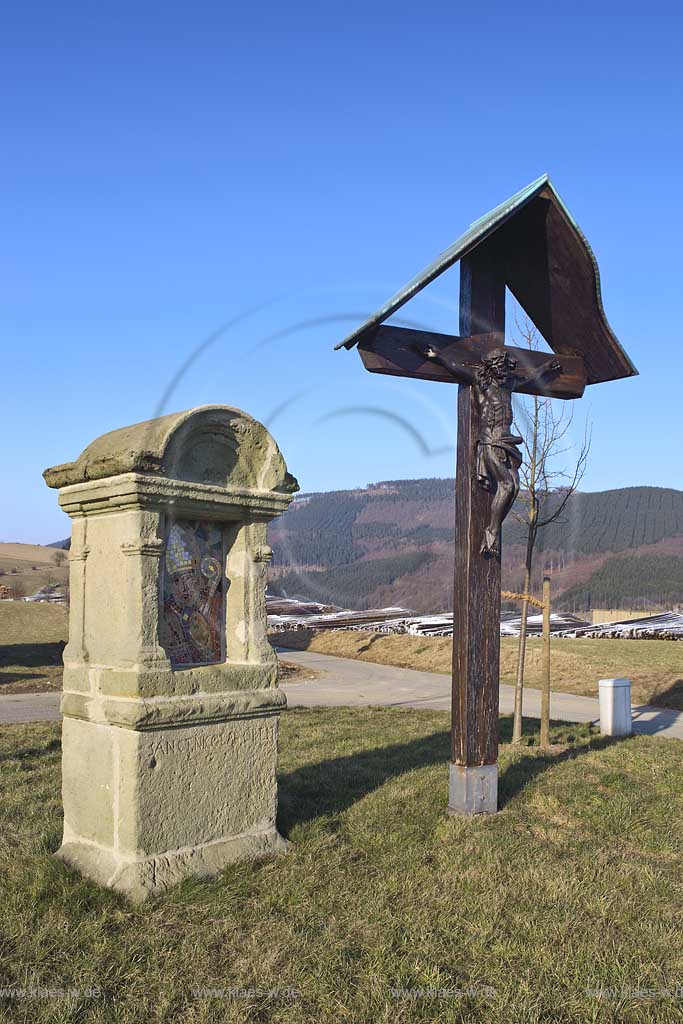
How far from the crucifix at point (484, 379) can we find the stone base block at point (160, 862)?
1.68 metres

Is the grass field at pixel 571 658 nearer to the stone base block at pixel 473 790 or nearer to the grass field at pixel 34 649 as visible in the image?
the grass field at pixel 34 649

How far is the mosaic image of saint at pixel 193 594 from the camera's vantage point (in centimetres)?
505

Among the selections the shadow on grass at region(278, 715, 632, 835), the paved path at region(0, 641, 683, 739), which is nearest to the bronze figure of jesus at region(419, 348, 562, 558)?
the shadow on grass at region(278, 715, 632, 835)

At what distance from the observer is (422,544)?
189 feet

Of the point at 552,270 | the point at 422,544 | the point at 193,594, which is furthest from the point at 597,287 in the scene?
the point at 422,544

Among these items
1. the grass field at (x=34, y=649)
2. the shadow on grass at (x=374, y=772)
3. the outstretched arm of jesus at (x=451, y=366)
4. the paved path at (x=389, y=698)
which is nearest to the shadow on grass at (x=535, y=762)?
the shadow on grass at (x=374, y=772)

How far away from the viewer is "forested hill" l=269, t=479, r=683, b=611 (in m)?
44.2

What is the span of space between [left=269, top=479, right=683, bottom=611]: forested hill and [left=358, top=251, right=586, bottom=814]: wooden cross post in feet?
80.3

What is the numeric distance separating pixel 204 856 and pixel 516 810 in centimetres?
254

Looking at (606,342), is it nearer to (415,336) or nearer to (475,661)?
(415,336)

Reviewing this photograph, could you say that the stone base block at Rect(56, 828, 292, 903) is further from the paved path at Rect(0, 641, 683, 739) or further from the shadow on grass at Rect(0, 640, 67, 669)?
the shadow on grass at Rect(0, 640, 67, 669)

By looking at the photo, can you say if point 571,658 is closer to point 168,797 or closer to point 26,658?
point 26,658

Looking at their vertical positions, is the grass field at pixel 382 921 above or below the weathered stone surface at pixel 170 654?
below

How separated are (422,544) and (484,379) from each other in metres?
51.8
